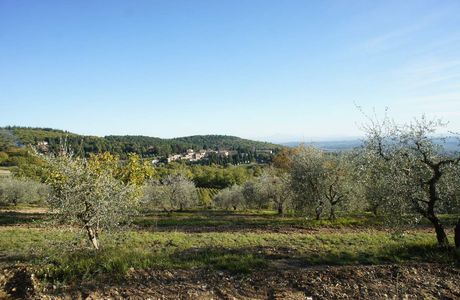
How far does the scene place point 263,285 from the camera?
11.3 metres

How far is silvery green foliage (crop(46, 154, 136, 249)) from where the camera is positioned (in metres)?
13.7

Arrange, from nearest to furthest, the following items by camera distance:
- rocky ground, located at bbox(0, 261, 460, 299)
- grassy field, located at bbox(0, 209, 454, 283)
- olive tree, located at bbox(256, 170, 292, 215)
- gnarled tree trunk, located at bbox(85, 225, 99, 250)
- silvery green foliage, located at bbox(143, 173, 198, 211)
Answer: rocky ground, located at bbox(0, 261, 460, 299) → grassy field, located at bbox(0, 209, 454, 283) → gnarled tree trunk, located at bbox(85, 225, 99, 250) → olive tree, located at bbox(256, 170, 292, 215) → silvery green foliage, located at bbox(143, 173, 198, 211)

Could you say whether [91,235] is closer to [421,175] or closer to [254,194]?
[421,175]

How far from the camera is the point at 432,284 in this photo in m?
11.6

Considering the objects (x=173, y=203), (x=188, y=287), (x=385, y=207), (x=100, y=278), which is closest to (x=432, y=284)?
(x=385, y=207)

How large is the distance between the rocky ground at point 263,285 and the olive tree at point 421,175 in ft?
10.4

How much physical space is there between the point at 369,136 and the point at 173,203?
52.7 metres

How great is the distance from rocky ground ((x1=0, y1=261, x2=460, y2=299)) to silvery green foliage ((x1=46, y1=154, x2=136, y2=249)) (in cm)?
280

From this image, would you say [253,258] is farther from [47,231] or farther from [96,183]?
[47,231]

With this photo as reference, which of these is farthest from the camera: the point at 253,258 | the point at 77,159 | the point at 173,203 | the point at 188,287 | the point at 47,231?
the point at 173,203

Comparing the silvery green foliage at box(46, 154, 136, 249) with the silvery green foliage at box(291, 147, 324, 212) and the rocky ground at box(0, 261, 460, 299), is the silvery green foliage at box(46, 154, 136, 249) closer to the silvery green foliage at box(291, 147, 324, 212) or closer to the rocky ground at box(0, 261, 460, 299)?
the rocky ground at box(0, 261, 460, 299)

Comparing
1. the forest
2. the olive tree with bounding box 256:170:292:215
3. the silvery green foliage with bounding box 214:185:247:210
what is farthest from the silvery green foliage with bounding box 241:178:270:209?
the forest

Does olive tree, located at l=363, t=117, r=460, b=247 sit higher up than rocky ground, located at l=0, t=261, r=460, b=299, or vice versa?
olive tree, located at l=363, t=117, r=460, b=247

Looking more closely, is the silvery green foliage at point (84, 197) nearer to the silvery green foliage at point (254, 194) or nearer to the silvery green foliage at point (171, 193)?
the silvery green foliage at point (254, 194)
